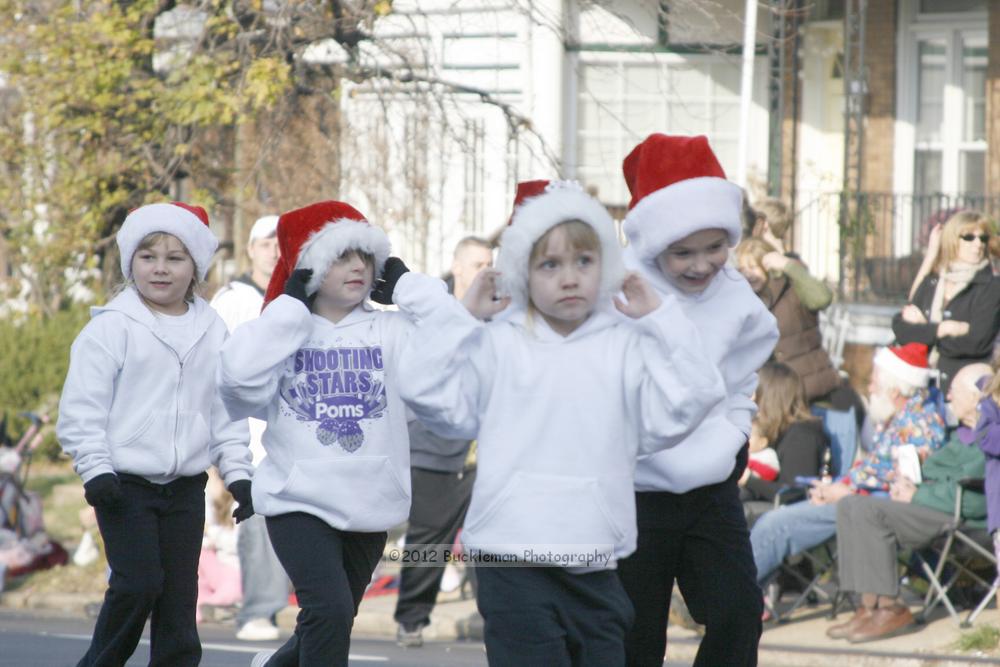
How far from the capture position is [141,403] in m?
5.75

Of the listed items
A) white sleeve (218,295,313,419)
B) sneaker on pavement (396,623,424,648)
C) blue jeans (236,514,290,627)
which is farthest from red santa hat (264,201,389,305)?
sneaker on pavement (396,623,424,648)

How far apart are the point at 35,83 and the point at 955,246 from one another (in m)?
6.53

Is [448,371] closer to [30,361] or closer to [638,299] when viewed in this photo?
[638,299]

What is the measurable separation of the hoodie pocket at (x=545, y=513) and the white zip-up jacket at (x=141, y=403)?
5.85ft

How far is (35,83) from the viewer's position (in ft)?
37.7

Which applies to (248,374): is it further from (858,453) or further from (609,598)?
(858,453)

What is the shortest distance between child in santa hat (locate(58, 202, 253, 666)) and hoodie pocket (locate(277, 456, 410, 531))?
2.05 feet

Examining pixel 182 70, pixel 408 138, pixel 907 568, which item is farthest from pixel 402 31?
pixel 907 568

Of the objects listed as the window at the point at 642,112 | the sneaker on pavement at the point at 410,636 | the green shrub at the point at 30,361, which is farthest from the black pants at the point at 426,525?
the window at the point at 642,112

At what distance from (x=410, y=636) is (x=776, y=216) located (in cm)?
352

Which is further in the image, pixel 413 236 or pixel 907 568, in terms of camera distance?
pixel 413 236

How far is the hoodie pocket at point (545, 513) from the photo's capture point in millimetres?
4301

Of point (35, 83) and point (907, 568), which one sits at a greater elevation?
point (35, 83)

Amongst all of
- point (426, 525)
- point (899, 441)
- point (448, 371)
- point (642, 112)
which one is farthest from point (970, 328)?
point (642, 112)
